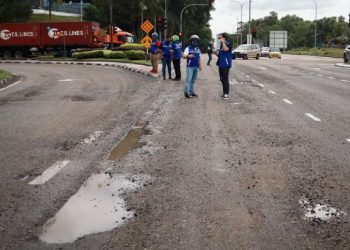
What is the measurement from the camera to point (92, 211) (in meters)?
5.45

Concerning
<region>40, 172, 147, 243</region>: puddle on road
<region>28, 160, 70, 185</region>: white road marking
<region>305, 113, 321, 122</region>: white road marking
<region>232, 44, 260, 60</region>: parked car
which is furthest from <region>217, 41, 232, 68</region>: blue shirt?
<region>232, 44, 260, 60</region>: parked car

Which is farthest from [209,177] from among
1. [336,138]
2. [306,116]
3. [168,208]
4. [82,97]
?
[82,97]

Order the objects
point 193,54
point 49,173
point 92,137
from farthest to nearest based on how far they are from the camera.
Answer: point 193,54 < point 92,137 < point 49,173

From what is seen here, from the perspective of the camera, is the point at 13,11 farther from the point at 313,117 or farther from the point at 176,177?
the point at 176,177

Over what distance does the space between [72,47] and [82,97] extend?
129 ft

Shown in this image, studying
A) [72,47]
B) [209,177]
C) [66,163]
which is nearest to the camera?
[209,177]

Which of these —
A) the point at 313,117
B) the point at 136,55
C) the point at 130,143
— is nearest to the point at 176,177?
the point at 130,143

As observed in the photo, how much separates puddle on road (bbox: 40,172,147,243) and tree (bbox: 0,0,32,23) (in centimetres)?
6398

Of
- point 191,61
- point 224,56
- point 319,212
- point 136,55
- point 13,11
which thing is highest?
point 13,11

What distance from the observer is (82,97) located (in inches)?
657

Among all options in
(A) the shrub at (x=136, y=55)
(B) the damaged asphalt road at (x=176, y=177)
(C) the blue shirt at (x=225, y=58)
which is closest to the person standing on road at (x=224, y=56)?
(C) the blue shirt at (x=225, y=58)

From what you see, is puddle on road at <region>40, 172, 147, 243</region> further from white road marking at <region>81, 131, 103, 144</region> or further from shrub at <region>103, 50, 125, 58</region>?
shrub at <region>103, 50, 125, 58</region>

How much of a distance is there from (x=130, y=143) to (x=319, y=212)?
433cm

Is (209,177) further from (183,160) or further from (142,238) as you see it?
(142,238)
